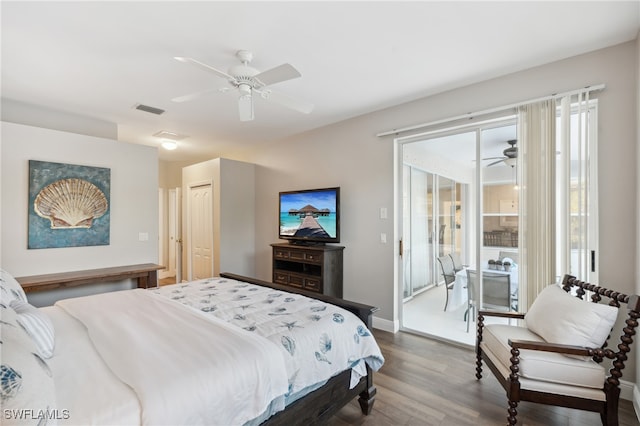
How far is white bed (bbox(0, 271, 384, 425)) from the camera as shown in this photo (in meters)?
1.04

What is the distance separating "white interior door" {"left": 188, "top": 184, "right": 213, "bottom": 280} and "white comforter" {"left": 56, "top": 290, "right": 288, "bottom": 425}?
332 centimetres

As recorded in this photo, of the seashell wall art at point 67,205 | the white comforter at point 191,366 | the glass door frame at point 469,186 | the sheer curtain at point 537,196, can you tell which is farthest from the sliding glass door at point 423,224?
the seashell wall art at point 67,205

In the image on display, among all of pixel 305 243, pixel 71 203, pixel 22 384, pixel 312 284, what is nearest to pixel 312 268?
pixel 312 284

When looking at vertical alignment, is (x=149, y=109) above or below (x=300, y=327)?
above

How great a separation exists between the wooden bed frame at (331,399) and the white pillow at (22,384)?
0.87 metres

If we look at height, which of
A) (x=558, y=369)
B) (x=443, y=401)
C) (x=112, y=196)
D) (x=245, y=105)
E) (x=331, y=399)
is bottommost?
(x=443, y=401)

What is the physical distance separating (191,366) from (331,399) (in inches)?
36.1

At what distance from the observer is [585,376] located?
1753 mm

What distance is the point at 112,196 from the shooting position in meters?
3.75

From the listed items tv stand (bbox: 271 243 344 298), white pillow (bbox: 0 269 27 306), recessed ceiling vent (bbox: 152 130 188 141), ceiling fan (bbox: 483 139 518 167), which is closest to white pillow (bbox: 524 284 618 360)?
ceiling fan (bbox: 483 139 518 167)

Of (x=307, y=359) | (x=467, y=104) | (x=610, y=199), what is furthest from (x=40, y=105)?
(x=610, y=199)

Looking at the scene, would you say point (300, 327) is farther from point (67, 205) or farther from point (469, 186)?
point (67, 205)

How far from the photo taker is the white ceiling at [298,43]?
1.86 m

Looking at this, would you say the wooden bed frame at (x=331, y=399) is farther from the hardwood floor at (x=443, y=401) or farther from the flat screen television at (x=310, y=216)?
the flat screen television at (x=310, y=216)
